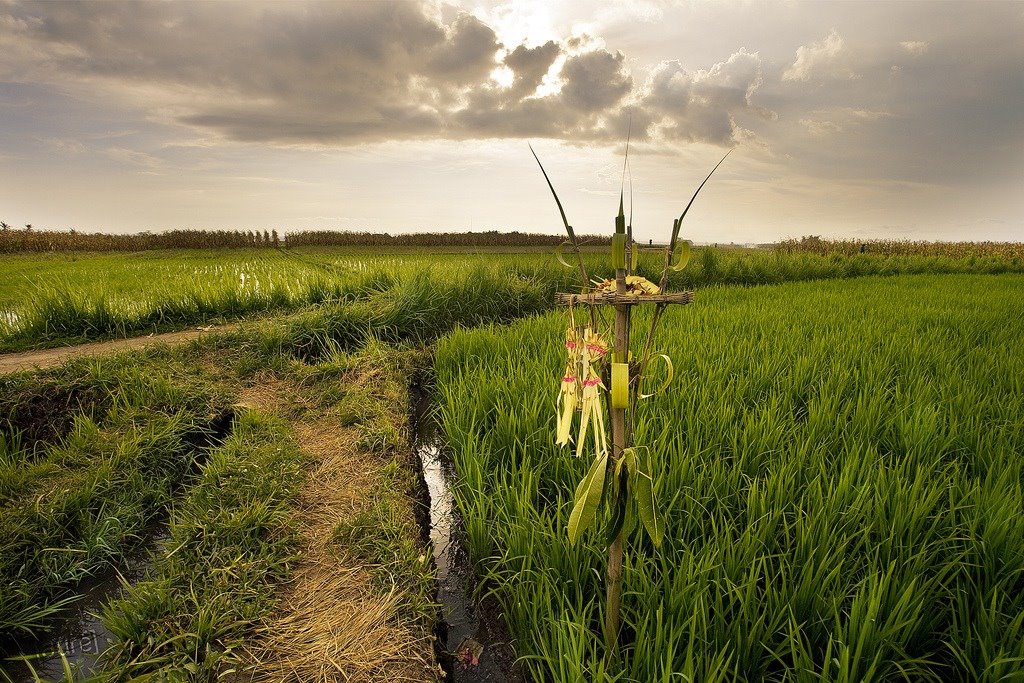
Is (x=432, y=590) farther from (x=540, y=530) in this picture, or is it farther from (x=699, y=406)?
(x=699, y=406)

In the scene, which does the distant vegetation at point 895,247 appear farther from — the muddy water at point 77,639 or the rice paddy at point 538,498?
the muddy water at point 77,639

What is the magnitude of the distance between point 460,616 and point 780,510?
1352 mm

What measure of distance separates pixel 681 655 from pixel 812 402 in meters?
2.24

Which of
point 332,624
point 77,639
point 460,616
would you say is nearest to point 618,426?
point 460,616

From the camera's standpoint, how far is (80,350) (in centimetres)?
448

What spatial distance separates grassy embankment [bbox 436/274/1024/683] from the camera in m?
1.42

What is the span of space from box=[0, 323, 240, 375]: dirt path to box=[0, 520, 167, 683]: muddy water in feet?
8.04

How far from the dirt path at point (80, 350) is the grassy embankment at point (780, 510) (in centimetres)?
278

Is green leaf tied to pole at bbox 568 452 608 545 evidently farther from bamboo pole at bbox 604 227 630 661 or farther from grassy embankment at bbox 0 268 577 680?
grassy embankment at bbox 0 268 577 680

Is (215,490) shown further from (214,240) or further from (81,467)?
(214,240)

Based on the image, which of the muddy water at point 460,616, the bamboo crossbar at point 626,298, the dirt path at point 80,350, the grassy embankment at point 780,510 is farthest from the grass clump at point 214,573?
the dirt path at point 80,350

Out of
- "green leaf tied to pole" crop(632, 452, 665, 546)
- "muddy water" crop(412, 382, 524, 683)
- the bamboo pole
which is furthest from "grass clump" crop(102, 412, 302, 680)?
"green leaf tied to pole" crop(632, 452, 665, 546)

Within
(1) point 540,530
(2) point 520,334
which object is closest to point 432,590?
(1) point 540,530

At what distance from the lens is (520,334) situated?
16.3ft
